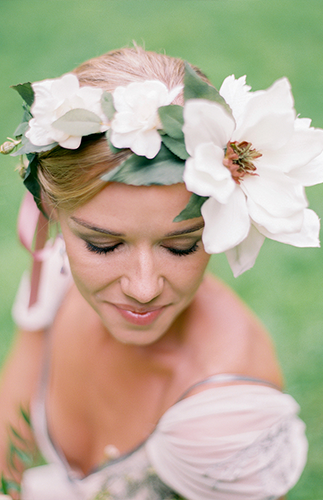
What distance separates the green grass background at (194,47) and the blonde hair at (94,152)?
71.7 inches

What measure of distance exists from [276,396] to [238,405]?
10 centimetres

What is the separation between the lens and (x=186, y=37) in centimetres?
450

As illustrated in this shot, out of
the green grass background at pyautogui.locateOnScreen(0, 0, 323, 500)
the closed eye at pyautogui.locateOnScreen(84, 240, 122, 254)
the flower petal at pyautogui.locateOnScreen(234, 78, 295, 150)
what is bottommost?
the green grass background at pyautogui.locateOnScreen(0, 0, 323, 500)

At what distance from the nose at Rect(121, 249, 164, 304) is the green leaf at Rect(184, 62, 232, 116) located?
0.29 m

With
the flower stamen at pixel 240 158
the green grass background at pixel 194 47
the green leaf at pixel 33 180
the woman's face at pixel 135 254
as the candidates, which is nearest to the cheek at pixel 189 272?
the woman's face at pixel 135 254

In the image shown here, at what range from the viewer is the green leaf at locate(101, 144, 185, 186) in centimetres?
96

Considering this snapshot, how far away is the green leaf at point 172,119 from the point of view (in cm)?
94

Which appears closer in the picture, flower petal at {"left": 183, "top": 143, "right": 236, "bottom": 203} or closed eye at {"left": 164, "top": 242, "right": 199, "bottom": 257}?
flower petal at {"left": 183, "top": 143, "right": 236, "bottom": 203}

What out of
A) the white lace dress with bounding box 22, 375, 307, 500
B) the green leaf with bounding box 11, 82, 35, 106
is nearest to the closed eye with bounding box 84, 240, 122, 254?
the green leaf with bounding box 11, 82, 35, 106

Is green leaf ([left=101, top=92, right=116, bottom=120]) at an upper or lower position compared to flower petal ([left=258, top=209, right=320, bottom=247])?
upper

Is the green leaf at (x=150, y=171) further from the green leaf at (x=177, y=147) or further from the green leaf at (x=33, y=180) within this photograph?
the green leaf at (x=33, y=180)

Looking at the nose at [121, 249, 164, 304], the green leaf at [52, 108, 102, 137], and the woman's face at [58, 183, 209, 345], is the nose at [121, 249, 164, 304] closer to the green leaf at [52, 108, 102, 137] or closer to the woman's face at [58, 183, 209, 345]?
the woman's face at [58, 183, 209, 345]

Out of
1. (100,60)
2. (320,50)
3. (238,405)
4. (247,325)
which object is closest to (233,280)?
(247,325)

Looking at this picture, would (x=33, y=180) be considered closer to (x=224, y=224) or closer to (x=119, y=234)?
(x=119, y=234)
